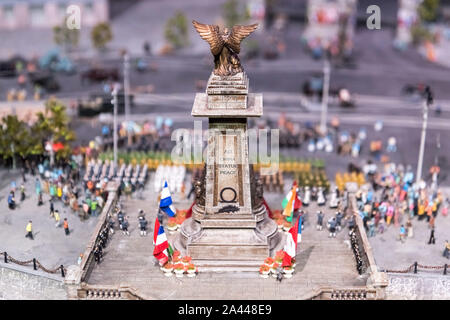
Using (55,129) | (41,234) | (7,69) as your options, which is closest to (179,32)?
(7,69)

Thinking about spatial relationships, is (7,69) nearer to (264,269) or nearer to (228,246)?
(228,246)

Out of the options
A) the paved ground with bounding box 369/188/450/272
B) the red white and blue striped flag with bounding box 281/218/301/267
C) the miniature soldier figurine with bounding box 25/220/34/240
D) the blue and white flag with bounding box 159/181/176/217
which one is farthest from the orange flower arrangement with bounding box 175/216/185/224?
the paved ground with bounding box 369/188/450/272

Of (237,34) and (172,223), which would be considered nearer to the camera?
(237,34)

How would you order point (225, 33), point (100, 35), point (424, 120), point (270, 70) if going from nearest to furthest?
point (225, 33) → point (424, 120) → point (270, 70) → point (100, 35)

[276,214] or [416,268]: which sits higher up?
[276,214]

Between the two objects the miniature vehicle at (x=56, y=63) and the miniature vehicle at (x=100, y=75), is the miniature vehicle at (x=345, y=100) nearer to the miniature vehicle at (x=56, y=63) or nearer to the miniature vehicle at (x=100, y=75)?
the miniature vehicle at (x=100, y=75)

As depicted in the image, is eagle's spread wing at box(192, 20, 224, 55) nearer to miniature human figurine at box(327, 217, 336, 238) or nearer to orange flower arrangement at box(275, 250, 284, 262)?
orange flower arrangement at box(275, 250, 284, 262)
